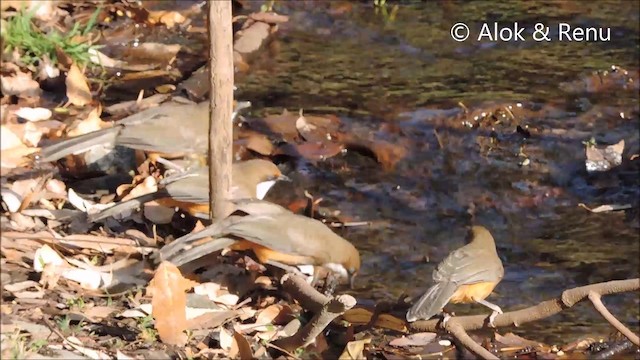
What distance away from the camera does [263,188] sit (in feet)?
18.2

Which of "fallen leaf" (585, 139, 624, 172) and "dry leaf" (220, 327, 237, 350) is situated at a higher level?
"fallen leaf" (585, 139, 624, 172)

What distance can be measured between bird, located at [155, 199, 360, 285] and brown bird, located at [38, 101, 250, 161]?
1141 millimetres

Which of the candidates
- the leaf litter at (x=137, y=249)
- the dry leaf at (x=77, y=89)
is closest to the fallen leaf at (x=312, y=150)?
the leaf litter at (x=137, y=249)

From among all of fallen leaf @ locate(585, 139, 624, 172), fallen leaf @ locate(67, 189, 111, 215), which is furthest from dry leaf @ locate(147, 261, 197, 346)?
fallen leaf @ locate(585, 139, 624, 172)

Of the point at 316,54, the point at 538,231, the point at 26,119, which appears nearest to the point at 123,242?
the point at 26,119

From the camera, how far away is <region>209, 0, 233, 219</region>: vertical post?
4168 mm

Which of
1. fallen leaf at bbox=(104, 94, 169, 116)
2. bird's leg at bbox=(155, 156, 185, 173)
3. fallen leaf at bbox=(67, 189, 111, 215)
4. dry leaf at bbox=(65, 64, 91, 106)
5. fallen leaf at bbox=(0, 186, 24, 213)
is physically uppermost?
dry leaf at bbox=(65, 64, 91, 106)

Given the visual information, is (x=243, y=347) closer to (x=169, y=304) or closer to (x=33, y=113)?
(x=169, y=304)

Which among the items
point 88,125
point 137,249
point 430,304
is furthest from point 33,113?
point 430,304

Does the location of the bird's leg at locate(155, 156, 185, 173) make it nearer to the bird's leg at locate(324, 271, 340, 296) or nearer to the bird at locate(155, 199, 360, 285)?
the bird at locate(155, 199, 360, 285)

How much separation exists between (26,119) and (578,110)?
138 inches

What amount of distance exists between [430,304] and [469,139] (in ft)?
8.52

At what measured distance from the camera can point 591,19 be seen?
9008 millimetres

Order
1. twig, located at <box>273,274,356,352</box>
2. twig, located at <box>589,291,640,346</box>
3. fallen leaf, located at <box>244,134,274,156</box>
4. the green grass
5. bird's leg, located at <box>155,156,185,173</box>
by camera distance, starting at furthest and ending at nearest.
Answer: the green grass
fallen leaf, located at <box>244,134,274,156</box>
bird's leg, located at <box>155,156,185,173</box>
twig, located at <box>273,274,356,352</box>
twig, located at <box>589,291,640,346</box>
